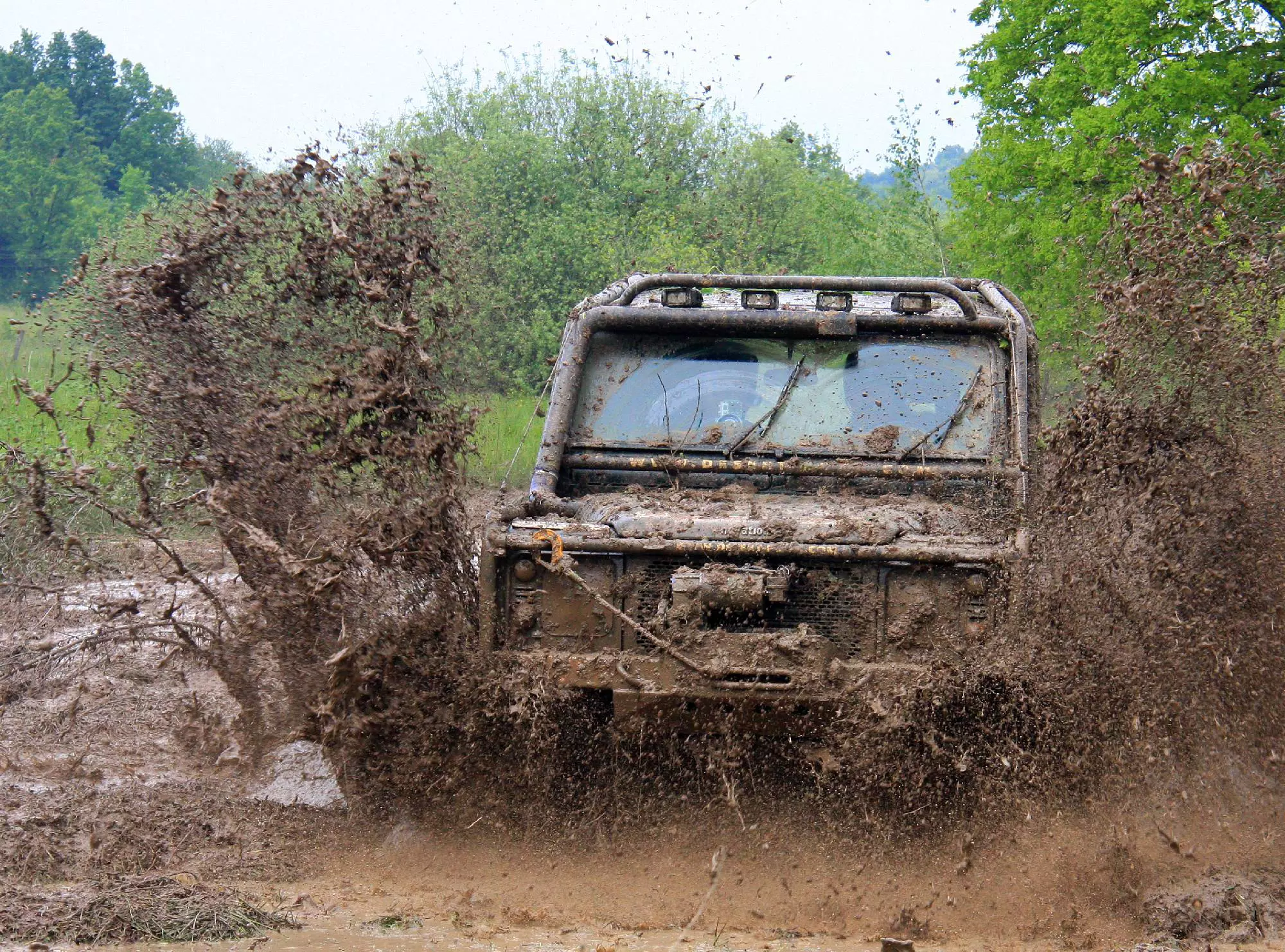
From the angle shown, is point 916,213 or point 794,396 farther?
point 916,213

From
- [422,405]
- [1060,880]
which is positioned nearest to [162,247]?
[422,405]

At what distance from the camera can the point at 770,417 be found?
5879 millimetres

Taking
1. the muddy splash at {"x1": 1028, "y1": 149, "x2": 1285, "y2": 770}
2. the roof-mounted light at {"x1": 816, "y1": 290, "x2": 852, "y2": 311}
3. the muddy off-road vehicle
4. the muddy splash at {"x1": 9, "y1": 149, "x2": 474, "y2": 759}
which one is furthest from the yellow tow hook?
the roof-mounted light at {"x1": 816, "y1": 290, "x2": 852, "y2": 311}

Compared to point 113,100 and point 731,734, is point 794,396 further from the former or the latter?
point 113,100

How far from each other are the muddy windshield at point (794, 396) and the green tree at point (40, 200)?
132ft

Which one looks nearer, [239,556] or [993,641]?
[993,641]

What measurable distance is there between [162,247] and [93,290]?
1.14 ft

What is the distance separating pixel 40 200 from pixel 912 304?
142 ft

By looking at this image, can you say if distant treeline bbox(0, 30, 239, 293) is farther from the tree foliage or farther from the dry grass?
the dry grass

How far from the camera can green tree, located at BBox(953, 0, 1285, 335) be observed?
14.6 meters

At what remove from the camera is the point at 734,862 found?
4.93 metres

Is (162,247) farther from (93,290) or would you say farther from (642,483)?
(642,483)

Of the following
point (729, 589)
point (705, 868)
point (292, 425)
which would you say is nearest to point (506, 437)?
point (292, 425)

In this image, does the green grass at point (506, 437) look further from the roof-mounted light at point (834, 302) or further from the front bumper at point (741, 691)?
the front bumper at point (741, 691)
